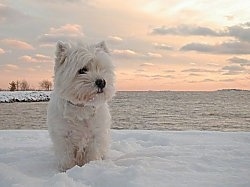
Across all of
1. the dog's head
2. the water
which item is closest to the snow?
the dog's head

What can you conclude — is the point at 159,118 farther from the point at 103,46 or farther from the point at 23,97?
the point at 23,97

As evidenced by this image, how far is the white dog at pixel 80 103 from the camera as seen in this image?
4797 millimetres

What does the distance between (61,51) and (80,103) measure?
76 cm

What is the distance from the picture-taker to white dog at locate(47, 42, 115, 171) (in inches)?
189

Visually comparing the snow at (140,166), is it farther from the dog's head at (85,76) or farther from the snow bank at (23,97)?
the snow bank at (23,97)

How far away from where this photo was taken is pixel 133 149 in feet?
21.0

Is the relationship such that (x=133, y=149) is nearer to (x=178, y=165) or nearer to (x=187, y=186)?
(x=178, y=165)

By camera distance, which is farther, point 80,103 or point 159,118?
point 159,118

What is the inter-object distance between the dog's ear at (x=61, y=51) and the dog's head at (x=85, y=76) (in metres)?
0.01

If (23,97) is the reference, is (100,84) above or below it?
above

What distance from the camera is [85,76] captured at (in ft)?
15.7

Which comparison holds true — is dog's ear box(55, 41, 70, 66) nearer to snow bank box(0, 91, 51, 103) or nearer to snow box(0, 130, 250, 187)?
snow box(0, 130, 250, 187)

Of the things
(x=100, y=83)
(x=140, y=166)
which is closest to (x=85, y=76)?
(x=100, y=83)

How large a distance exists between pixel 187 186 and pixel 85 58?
1.98 meters
